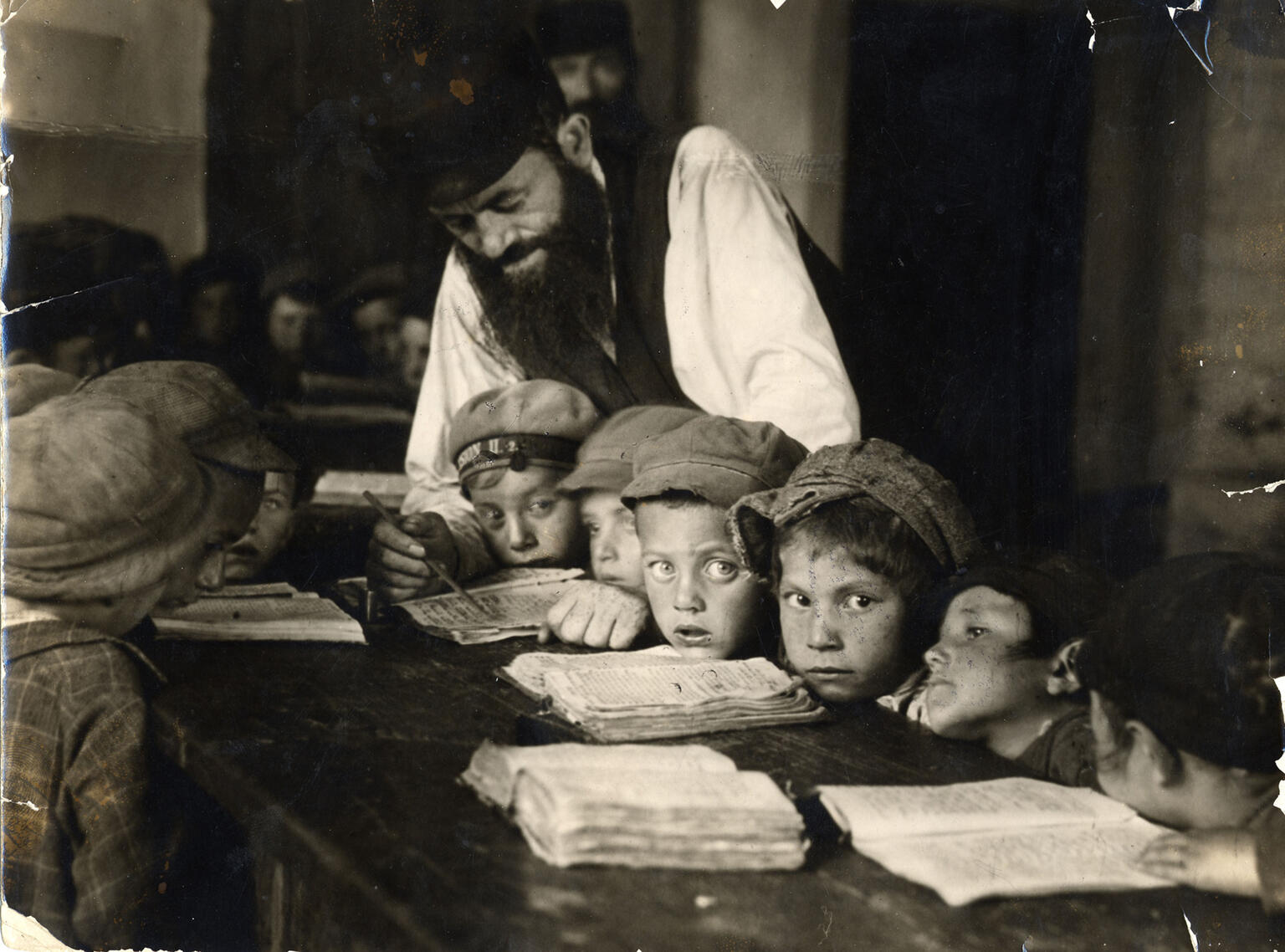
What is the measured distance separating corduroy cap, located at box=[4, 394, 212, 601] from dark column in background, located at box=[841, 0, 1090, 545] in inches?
64.9

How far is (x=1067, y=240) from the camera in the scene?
2475 millimetres

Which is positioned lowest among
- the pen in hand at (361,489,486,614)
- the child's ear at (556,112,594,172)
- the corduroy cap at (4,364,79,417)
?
the pen in hand at (361,489,486,614)

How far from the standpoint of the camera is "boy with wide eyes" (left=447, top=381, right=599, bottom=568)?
2602mm

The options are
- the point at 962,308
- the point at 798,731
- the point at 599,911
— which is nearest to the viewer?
the point at 599,911

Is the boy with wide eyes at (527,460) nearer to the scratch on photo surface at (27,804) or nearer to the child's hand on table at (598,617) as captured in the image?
the child's hand on table at (598,617)

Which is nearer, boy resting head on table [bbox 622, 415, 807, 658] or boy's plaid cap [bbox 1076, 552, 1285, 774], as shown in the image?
boy's plaid cap [bbox 1076, 552, 1285, 774]

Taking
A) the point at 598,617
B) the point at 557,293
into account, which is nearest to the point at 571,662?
the point at 598,617

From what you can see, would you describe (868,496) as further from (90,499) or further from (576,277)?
(90,499)

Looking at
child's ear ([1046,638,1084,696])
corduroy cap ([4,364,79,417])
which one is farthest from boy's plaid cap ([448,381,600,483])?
child's ear ([1046,638,1084,696])

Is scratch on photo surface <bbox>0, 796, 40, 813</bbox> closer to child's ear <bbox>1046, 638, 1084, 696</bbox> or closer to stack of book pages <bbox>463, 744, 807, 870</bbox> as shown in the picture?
stack of book pages <bbox>463, 744, 807, 870</bbox>

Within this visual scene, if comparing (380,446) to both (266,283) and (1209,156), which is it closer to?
(266,283)

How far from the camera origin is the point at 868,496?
2.40m

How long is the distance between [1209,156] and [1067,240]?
353 mm

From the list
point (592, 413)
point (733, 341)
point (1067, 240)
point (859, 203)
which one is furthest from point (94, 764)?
point (1067, 240)
